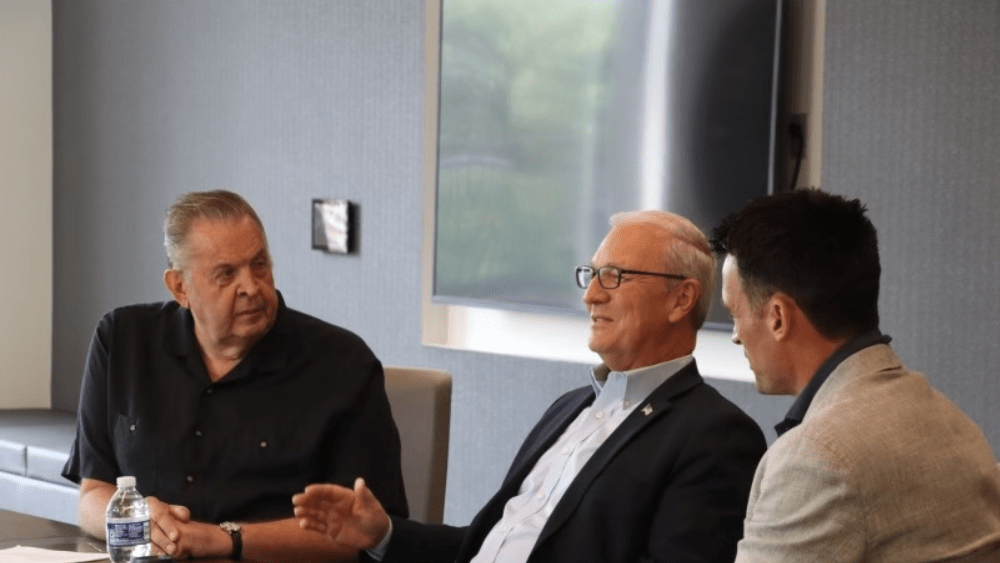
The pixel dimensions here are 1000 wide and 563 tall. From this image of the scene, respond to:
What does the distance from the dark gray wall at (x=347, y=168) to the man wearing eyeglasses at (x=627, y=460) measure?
1.04 m

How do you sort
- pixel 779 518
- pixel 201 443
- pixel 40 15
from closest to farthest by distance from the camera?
1. pixel 779 518
2. pixel 201 443
3. pixel 40 15

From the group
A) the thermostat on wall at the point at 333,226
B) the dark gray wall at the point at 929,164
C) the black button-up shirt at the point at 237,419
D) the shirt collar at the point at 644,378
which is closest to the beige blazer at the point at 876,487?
the shirt collar at the point at 644,378

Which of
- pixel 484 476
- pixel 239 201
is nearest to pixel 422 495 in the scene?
pixel 239 201

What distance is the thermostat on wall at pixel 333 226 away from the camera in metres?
4.93

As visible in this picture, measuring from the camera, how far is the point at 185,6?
18.1 feet

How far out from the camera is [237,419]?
2789mm

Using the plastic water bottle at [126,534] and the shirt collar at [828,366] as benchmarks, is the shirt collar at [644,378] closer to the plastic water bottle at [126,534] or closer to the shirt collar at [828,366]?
the shirt collar at [828,366]

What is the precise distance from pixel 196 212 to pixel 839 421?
1504 mm

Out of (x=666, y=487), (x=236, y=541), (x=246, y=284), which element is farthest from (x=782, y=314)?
(x=246, y=284)

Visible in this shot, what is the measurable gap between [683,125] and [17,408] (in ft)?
10.9

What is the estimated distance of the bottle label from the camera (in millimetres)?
2344

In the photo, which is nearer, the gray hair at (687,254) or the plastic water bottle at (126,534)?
the plastic water bottle at (126,534)

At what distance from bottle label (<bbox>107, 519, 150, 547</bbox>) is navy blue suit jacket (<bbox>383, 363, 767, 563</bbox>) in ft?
1.99

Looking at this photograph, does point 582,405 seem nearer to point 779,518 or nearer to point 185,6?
point 779,518
